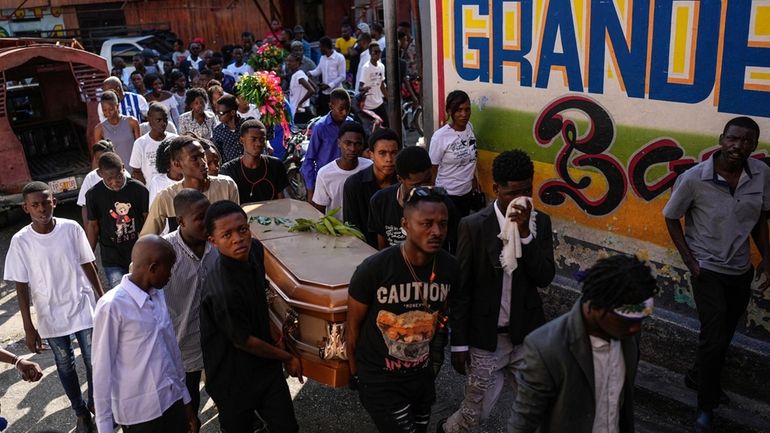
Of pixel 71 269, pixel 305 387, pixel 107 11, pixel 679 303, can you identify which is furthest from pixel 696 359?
pixel 107 11

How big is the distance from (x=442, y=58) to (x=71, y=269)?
3.68 m

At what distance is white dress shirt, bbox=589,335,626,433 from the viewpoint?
106 inches

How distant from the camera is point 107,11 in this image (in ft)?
76.3

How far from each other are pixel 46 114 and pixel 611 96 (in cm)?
908

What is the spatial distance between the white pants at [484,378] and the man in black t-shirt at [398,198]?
91 cm

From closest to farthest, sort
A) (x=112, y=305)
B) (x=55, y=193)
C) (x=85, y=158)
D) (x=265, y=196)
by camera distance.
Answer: (x=112, y=305) < (x=265, y=196) < (x=55, y=193) < (x=85, y=158)

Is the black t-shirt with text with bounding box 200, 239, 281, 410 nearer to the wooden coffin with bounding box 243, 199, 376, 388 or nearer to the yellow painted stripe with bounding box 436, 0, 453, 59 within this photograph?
the wooden coffin with bounding box 243, 199, 376, 388

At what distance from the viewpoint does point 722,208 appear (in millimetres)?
4293

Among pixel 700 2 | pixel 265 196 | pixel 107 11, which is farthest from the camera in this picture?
pixel 107 11

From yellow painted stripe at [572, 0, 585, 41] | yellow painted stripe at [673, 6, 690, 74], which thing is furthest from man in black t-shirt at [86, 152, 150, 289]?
yellow painted stripe at [673, 6, 690, 74]

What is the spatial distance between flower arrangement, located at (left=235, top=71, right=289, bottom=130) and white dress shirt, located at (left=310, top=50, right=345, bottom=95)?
504 cm

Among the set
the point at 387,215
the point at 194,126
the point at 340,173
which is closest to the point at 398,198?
the point at 387,215

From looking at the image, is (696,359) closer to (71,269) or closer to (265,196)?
(265,196)

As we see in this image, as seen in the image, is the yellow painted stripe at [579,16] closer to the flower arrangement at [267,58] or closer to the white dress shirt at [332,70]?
the flower arrangement at [267,58]
